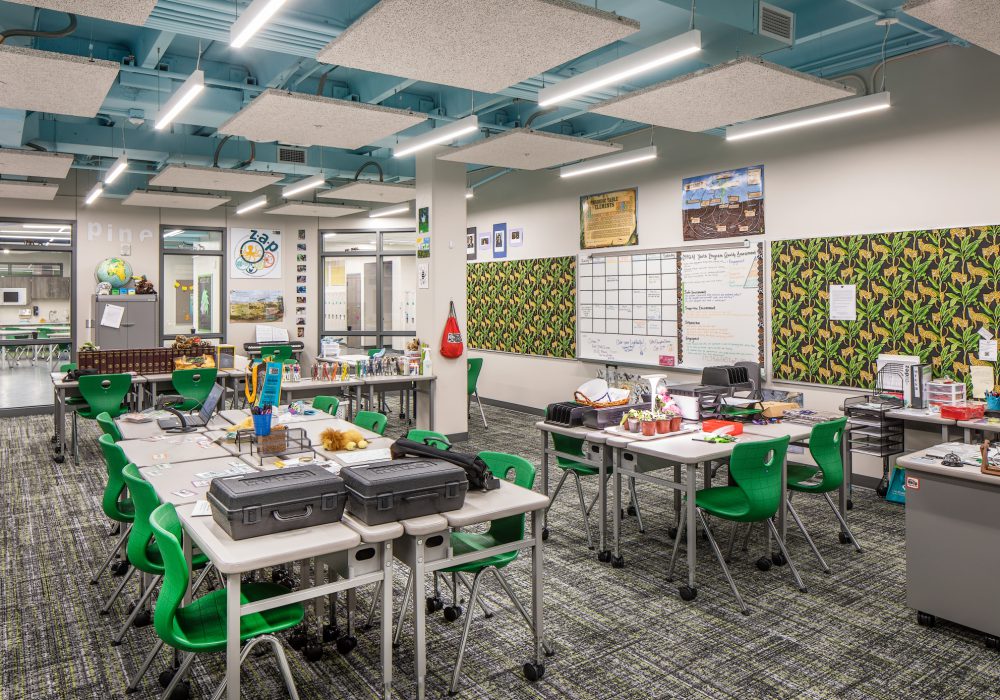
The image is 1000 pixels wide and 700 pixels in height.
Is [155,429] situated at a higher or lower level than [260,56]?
lower

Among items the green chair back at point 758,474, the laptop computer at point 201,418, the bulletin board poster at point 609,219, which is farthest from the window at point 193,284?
the green chair back at point 758,474

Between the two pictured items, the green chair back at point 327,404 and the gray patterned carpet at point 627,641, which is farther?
the green chair back at point 327,404

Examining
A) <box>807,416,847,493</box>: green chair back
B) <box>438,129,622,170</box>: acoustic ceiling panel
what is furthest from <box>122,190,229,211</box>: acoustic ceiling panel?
<box>807,416,847,493</box>: green chair back

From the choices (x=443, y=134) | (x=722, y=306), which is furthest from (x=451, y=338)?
(x=722, y=306)

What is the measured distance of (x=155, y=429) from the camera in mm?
4488

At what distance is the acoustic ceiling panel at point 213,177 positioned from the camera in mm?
7703

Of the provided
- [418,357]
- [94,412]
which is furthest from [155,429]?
[418,357]

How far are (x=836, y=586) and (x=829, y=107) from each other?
11.5 ft

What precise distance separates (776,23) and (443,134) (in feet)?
8.90

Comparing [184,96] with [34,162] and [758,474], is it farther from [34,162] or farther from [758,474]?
[758,474]

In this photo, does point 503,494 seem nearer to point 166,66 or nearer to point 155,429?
point 155,429

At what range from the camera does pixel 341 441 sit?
3822mm

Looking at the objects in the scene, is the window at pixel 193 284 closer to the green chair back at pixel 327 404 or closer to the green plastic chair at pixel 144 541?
the green chair back at pixel 327 404

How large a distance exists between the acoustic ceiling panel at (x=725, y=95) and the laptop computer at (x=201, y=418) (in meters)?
3.51
